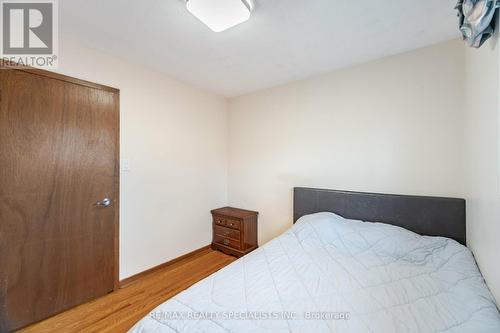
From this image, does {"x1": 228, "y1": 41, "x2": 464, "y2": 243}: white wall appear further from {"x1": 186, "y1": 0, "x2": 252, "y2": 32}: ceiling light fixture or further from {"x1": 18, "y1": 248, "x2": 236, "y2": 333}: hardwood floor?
A: {"x1": 186, "y1": 0, "x2": 252, "y2": 32}: ceiling light fixture

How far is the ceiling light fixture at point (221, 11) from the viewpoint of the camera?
127 centimetres

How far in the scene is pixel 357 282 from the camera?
125 centimetres

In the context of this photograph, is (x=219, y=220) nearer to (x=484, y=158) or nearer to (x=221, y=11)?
(x=221, y=11)

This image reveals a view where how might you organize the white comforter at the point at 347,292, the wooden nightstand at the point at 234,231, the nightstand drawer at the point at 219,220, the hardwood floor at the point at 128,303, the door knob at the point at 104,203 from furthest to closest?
the nightstand drawer at the point at 219,220
the wooden nightstand at the point at 234,231
the door knob at the point at 104,203
the hardwood floor at the point at 128,303
the white comforter at the point at 347,292

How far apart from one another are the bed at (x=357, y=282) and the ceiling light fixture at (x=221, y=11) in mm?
1702

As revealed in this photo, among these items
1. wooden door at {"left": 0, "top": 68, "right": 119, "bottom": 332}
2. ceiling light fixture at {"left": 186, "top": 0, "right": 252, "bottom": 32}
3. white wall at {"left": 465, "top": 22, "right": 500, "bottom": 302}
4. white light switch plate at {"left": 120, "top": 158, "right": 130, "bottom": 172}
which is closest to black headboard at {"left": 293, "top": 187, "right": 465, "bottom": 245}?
white wall at {"left": 465, "top": 22, "right": 500, "bottom": 302}

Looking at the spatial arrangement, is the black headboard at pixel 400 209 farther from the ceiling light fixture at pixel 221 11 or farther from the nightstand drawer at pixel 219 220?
the ceiling light fixture at pixel 221 11

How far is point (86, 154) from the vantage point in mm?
1850

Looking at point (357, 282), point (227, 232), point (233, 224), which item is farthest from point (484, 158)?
point (227, 232)

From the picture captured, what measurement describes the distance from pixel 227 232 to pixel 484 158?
2.57 meters

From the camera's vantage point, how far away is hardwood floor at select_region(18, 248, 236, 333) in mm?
1581

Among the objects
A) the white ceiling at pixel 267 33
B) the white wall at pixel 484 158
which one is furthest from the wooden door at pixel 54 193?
the white wall at pixel 484 158

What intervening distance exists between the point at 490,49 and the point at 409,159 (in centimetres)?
103

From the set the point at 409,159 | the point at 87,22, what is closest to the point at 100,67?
the point at 87,22
